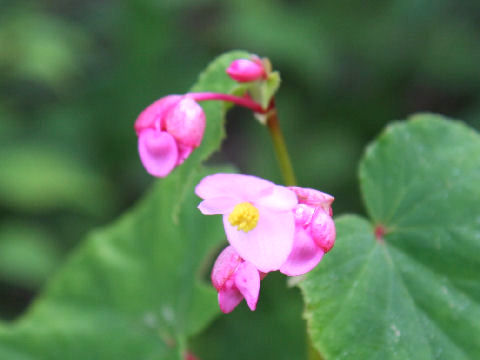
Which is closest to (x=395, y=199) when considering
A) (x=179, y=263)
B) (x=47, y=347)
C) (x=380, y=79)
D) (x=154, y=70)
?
(x=179, y=263)

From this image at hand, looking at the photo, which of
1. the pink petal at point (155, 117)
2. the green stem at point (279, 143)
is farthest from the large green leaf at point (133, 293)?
the pink petal at point (155, 117)

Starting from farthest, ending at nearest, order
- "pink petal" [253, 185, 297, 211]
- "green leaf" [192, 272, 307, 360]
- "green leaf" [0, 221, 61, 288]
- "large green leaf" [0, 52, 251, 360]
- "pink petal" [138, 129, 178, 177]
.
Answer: "green leaf" [0, 221, 61, 288]
"green leaf" [192, 272, 307, 360]
"large green leaf" [0, 52, 251, 360]
"pink petal" [138, 129, 178, 177]
"pink petal" [253, 185, 297, 211]

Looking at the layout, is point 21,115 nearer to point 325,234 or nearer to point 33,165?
point 33,165

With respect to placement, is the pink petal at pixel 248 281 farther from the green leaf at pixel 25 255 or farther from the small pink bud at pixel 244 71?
the green leaf at pixel 25 255

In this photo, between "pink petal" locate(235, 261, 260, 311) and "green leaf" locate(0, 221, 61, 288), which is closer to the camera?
"pink petal" locate(235, 261, 260, 311)

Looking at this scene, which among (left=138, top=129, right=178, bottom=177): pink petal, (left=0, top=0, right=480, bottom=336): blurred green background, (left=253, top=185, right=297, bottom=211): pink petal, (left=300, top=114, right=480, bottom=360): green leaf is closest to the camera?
(left=253, top=185, right=297, bottom=211): pink petal

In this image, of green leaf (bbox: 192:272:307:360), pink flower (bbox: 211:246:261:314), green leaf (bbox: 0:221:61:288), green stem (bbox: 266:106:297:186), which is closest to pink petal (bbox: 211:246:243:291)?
pink flower (bbox: 211:246:261:314)

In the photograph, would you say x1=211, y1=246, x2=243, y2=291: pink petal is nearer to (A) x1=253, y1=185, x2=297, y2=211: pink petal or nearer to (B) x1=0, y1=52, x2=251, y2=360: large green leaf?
(A) x1=253, y1=185, x2=297, y2=211: pink petal
